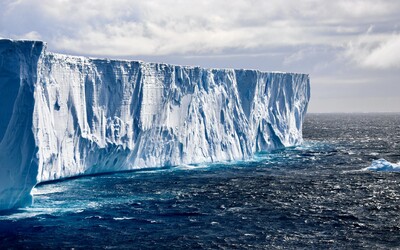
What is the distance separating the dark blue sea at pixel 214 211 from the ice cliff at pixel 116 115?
156cm

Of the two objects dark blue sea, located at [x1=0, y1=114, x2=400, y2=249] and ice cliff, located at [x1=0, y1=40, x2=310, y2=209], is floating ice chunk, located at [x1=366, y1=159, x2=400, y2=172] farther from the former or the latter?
ice cliff, located at [x1=0, y1=40, x2=310, y2=209]

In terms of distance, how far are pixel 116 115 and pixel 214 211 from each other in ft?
42.1

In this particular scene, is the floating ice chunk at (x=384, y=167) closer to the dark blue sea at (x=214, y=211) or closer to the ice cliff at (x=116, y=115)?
the dark blue sea at (x=214, y=211)

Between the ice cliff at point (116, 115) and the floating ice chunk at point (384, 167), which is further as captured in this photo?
the floating ice chunk at point (384, 167)

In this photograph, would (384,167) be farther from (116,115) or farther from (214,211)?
(116,115)

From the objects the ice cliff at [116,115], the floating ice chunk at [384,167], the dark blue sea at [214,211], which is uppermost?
the ice cliff at [116,115]

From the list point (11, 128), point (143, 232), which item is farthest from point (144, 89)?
point (143, 232)

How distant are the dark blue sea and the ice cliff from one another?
5.11 ft

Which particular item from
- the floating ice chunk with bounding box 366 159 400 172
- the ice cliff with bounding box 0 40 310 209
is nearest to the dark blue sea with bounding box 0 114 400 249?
the floating ice chunk with bounding box 366 159 400 172

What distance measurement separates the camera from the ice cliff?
26250 mm

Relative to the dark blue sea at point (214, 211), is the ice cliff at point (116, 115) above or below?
above

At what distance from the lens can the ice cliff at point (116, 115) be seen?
26250mm

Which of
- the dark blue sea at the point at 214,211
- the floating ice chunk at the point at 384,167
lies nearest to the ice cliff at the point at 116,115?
the dark blue sea at the point at 214,211

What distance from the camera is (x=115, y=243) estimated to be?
21.5 meters
